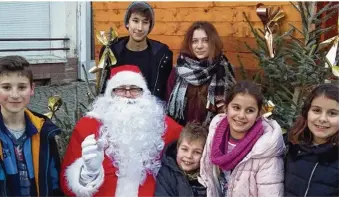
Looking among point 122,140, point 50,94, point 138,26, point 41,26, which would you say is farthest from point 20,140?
point 41,26

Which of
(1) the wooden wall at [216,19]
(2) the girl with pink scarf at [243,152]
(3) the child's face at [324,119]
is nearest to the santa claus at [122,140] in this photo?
(2) the girl with pink scarf at [243,152]

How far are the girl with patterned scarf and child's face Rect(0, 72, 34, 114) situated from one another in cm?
132

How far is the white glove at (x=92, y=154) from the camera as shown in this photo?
123 inches

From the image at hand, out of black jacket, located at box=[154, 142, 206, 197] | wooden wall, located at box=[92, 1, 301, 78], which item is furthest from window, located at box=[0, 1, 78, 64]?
black jacket, located at box=[154, 142, 206, 197]

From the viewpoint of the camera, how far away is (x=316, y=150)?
281cm

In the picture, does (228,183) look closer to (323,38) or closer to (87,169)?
(87,169)

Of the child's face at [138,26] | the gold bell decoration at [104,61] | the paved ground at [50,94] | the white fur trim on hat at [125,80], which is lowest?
the paved ground at [50,94]

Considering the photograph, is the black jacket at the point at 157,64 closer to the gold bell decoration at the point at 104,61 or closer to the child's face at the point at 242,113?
the gold bell decoration at the point at 104,61

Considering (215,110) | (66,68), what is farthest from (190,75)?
(66,68)

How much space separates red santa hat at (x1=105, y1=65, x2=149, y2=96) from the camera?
382 cm

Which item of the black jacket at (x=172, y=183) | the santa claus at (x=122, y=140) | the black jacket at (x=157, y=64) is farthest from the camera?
the black jacket at (x=157, y=64)

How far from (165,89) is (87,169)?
1257mm

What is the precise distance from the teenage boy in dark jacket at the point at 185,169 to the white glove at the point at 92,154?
45 centimetres

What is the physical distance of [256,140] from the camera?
3.01 meters
